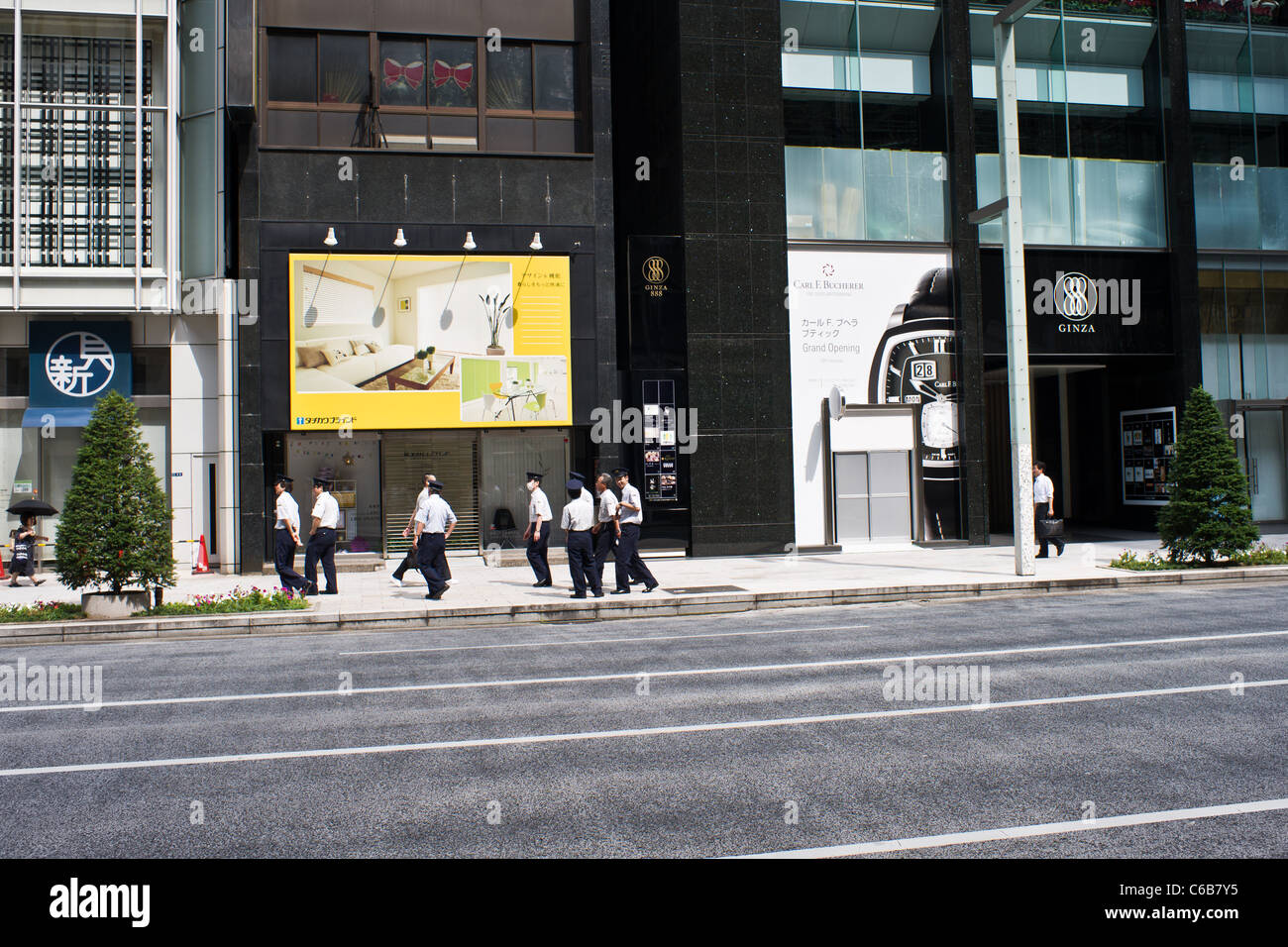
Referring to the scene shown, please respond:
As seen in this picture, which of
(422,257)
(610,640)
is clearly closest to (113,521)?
(610,640)

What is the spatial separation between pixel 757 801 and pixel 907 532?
701 inches

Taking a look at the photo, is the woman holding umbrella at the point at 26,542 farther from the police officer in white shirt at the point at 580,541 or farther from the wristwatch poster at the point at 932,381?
the wristwatch poster at the point at 932,381

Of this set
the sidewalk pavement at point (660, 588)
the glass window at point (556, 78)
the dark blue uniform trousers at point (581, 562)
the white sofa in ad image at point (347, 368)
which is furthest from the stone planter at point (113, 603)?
the glass window at point (556, 78)

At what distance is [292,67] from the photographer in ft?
66.7

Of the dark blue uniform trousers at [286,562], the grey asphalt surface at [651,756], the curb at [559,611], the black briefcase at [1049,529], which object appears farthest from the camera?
the black briefcase at [1049,529]

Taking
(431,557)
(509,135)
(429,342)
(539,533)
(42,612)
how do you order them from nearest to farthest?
(42,612), (431,557), (539,533), (429,342), (509,135)

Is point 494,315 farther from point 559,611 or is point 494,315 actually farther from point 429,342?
point 559,611

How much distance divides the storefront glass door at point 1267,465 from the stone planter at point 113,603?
24.3 meters

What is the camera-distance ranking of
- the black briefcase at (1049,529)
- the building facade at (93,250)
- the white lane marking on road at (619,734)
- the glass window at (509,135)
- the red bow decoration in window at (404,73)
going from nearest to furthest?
1. the white lane marking on road at (619,734)
2. the building facade at (93,250)
3. the black briefcase at (1049,529)
4. the red bow decoration in window at (404,73)
5. the glass window at (509,135)

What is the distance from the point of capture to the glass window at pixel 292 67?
798 inches

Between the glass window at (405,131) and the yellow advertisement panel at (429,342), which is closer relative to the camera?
the yellow advertisement panel at (429,342)

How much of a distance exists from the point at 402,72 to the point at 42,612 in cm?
1292

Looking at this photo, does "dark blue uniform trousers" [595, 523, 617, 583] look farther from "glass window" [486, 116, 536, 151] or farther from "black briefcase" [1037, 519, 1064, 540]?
"glass window" [486, 116, 536, 151]
